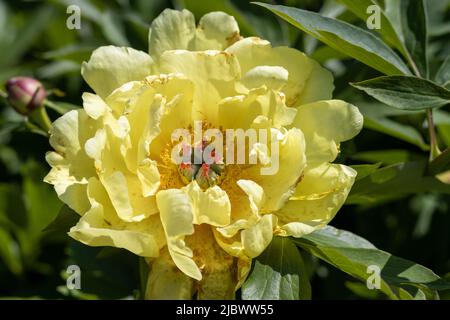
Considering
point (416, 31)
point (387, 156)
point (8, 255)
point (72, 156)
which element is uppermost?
point (416, 31)

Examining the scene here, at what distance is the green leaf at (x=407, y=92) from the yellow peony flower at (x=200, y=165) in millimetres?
63

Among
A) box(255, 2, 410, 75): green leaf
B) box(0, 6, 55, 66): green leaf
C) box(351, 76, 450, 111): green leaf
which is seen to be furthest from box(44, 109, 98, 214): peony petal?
box(0, 6, 55, 66): green leaf

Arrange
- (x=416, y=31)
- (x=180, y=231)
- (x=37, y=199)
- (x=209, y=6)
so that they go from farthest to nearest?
(x=37, y=199) < (x=209, y=6) < (x=416, y=31) < (x=180, y=231)

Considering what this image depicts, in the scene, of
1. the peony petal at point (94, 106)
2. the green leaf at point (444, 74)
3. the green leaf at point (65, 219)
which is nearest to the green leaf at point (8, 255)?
the green leaf at point (65, 219)

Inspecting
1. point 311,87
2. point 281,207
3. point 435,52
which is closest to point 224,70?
point 311,87

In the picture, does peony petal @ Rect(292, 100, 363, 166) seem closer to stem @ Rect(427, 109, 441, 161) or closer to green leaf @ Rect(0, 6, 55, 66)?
stem @ Rect(427, 109, 441, 161)

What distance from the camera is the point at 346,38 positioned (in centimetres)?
150

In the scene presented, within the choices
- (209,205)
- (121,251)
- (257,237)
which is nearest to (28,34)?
(121,251)

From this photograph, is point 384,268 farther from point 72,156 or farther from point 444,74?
point 72,156

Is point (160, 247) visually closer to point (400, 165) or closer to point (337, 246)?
point (337, 246)

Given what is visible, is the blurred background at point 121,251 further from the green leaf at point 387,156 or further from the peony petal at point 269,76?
the peony petal at point 269,76

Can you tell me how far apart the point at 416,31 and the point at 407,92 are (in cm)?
29

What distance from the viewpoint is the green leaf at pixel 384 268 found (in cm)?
136

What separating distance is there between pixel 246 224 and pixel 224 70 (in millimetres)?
305
